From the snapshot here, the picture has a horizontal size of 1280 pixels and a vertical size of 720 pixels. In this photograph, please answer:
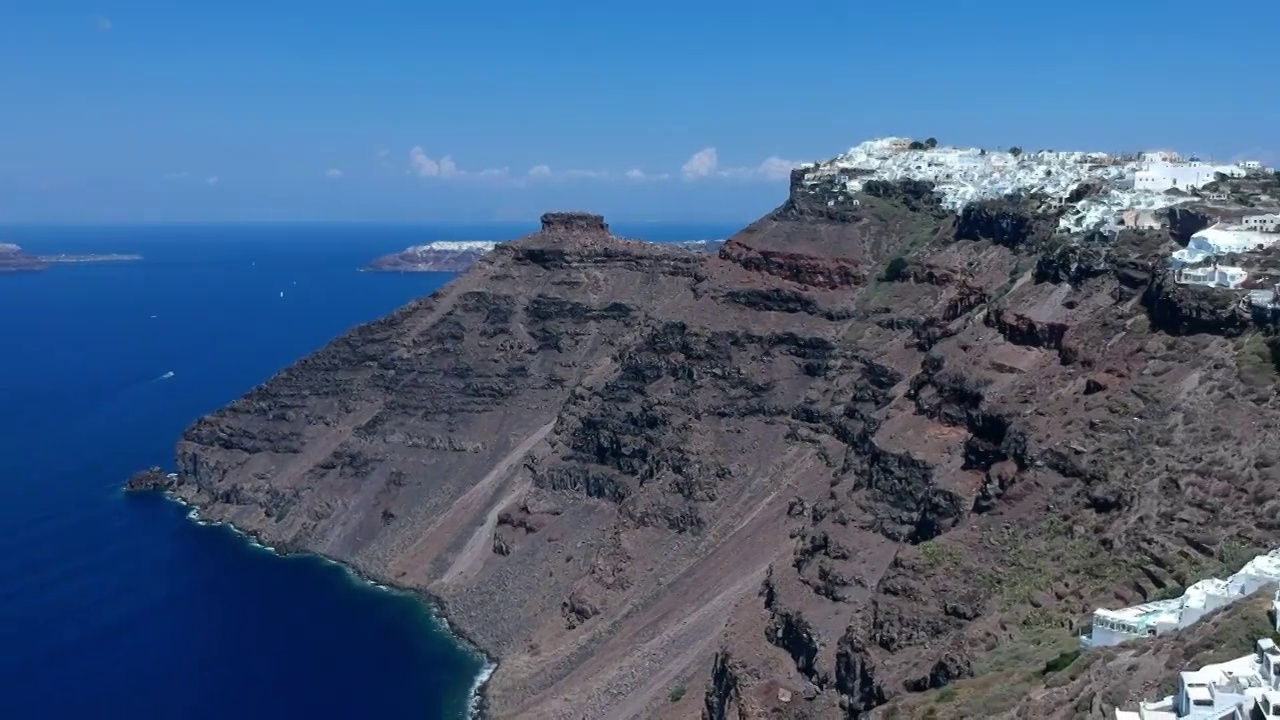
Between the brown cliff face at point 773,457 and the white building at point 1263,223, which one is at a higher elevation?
the white building at point 1263,223

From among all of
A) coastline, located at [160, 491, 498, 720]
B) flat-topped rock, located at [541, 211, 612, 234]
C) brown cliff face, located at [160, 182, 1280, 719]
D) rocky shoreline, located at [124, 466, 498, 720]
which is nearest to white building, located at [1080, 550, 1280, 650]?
brown cliff face, located at [160, 182, 1280, 719]

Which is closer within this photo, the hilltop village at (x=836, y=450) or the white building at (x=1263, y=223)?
the hilltop village at (x=836, y=450)

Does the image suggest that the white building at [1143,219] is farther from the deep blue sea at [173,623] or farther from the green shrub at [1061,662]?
the deep blue sea at [173,623]

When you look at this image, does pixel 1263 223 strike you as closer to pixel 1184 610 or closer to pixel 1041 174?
pixel 1041 174

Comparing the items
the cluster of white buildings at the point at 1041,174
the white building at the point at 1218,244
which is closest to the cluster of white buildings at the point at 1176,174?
the cluster of white buildings at the point at 1041,174

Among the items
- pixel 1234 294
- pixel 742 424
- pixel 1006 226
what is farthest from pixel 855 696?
pixel 1006 226

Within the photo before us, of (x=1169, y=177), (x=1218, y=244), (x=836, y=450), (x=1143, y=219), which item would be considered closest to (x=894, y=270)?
(x=836, y=450)

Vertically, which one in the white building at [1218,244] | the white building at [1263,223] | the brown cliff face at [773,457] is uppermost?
the white building at [1263,223]

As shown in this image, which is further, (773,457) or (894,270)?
(894,270)
